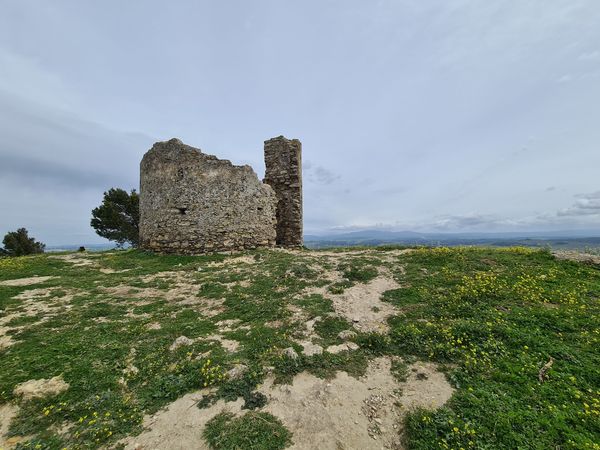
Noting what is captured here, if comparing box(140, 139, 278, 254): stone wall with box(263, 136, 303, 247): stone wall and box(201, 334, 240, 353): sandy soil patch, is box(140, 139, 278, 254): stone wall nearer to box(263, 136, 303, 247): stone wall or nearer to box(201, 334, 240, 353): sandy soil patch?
box(263, 136, 303, 247): stone wall

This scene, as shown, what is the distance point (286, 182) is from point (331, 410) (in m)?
17.2

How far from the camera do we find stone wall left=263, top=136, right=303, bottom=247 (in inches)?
810

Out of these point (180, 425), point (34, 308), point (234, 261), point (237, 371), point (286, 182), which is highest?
point (286, 182)

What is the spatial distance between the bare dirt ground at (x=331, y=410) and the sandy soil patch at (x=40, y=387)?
6.56ft

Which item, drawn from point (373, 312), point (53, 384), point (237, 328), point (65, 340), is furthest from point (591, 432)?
point (65, 340)

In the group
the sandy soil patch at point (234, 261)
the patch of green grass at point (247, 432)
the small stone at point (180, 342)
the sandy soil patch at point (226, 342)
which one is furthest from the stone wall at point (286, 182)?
the patch of green grass at point (247, 432)

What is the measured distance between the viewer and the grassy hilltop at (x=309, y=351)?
14.6 feet

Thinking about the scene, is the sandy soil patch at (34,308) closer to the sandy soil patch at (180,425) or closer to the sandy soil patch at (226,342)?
the sandy soil patch at (226,342)

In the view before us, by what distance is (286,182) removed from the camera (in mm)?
20844

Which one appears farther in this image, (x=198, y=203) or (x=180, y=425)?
(x=198, y=203)

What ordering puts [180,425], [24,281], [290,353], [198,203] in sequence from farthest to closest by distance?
[198,203] < [24,281] < [290,353] < [180,425]

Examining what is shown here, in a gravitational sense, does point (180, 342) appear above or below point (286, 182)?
below

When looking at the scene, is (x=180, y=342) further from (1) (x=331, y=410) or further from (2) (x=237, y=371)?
(1) (x=331, y=410)

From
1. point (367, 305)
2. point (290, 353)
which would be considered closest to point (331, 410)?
point (290, 353)
